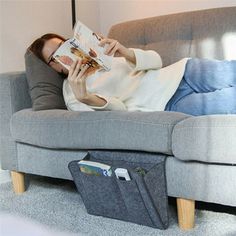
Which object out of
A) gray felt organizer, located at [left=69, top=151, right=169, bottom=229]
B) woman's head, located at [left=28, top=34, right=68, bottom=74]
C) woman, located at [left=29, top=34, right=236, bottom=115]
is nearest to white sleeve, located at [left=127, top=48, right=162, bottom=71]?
woman, located at [left=29, top=34, right=236, bottom=115]

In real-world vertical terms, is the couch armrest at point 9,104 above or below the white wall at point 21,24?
below

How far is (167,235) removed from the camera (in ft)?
4.46

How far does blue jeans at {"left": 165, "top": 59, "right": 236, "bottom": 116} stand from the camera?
1621 mm

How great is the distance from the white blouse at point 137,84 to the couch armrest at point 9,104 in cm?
20

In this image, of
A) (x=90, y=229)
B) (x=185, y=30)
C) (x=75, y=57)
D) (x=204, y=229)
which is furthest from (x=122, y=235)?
(x=185, y=30)

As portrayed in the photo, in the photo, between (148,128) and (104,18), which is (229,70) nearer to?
(148,128)

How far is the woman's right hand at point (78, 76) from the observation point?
1.59 metres

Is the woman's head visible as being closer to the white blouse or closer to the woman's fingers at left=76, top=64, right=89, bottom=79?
the white blouse

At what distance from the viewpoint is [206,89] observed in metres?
1.74

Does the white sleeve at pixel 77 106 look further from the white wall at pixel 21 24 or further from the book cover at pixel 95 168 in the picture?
the white wall at pixel 21 24

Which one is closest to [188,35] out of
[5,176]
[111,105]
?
[111,105]

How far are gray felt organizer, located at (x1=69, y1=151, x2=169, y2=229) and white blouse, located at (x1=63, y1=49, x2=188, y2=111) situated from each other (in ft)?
1.02

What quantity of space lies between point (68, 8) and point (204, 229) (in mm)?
1834

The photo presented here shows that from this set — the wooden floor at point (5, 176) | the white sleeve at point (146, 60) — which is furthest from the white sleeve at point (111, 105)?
the wooden floor at point (5, 176)
